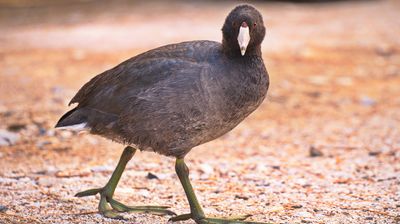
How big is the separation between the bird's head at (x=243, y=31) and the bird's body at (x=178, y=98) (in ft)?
0.22

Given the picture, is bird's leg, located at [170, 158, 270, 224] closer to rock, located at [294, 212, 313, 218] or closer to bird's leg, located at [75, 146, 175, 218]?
bird's leg, located at [75, 146, 175, 218]

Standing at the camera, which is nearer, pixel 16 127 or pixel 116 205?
pixel 116 205

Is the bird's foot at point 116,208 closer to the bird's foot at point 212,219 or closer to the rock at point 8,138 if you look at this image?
the bird's foot at point 212,219

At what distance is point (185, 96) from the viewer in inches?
173

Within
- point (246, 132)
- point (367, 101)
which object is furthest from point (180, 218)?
point (367, 101)

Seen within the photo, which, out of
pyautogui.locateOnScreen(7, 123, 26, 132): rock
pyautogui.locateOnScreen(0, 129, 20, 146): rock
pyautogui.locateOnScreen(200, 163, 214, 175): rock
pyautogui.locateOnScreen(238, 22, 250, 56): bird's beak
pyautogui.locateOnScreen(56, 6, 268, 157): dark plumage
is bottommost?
pyautogui.locateOnScreen(200, 163, 214, 175): rock

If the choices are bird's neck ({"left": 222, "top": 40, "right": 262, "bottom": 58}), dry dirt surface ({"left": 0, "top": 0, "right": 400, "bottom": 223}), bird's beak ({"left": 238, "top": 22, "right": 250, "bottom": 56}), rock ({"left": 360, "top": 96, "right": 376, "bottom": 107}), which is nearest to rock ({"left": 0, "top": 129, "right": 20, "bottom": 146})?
dry dirt surface ({"left": 0, "top": 0, "right": 400, "bottom": 223})

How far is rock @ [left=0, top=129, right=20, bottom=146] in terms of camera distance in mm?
6821

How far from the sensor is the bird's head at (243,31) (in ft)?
14.5

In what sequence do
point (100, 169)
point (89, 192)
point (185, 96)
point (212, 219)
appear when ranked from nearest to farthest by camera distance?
point (185, 96) → point (212, 219) → point (89, 192) → point (100, 169)

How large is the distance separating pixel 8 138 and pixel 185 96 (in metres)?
3.03

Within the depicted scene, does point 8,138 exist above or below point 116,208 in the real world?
above

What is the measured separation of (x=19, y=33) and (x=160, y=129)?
9.00 meters

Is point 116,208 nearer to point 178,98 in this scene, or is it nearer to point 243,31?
point 178,98
